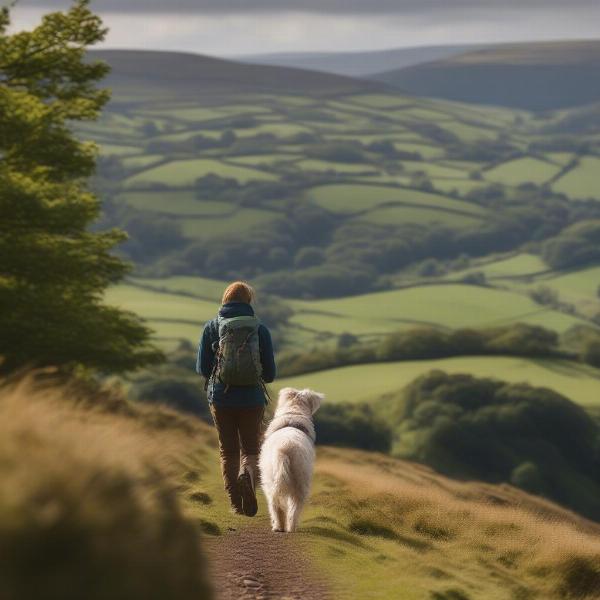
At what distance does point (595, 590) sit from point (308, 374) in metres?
109

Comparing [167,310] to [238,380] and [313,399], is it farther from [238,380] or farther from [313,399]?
Answer: [238,380]

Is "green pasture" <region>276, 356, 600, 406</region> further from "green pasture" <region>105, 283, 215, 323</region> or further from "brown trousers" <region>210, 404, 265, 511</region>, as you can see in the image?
"brown trousers" <region>210, 404, 265, 511</region>

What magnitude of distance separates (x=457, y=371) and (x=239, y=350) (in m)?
112

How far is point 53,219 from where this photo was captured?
86.5 ft

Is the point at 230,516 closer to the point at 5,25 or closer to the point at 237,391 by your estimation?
the point at 237,391

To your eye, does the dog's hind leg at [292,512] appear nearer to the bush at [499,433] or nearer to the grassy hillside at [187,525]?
the grassy hillside at [187,525]

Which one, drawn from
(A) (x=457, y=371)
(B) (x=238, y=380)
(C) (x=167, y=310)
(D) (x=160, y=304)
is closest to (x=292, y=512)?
(B) (x=238, y=380)

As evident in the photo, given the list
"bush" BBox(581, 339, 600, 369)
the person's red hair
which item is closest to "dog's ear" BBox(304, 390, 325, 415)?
the person's red hair

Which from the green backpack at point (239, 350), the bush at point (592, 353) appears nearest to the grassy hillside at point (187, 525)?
the green backpack at point (239, 350)

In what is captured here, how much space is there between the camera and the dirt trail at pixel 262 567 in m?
10.3

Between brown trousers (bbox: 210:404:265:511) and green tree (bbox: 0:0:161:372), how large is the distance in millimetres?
11474

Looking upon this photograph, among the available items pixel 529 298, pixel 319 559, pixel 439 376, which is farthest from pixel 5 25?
pixel 529 298

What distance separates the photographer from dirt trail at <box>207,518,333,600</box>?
405 inches

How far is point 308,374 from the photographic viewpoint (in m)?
122
